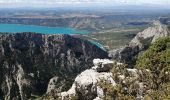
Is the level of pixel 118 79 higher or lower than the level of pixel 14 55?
higher

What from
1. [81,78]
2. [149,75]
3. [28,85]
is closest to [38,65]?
[28,85]

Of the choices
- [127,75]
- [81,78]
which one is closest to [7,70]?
[81,78]

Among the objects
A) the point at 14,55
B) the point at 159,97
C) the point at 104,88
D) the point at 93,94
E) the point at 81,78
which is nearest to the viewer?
the point at 159,97

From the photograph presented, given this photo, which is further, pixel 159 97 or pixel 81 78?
pixel 81 78

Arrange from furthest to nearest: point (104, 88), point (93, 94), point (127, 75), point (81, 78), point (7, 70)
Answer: point (7, 70) → point (81, 78) → point (93, 94) → point (127, 75) → point (104, 88)

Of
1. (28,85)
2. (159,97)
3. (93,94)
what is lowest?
(28,85)

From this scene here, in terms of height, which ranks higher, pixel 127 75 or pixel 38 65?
pixel 127 75

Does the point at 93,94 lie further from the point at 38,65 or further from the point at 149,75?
the point at 38,65

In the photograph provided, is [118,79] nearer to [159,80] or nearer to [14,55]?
[159,80]

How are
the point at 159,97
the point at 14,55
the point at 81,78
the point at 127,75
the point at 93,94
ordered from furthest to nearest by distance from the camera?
the point at 14,55, the point at 81,78, the point at 93,94, the point at 127,75, the point at 159,97
